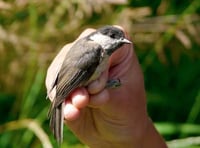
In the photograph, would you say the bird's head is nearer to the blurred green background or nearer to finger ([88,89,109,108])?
finger ([88,89,109,108])

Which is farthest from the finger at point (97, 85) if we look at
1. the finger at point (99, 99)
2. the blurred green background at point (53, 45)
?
the blurred green background at point (53, 45)

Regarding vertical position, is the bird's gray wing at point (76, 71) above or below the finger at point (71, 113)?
above

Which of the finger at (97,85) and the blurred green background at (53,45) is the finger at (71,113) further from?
the blurred green background at (53,45)

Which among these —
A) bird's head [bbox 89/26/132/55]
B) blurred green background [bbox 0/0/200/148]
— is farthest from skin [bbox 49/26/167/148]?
blurred green background [bbox 0/0/200/148]

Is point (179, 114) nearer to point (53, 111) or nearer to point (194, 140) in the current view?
point (194, 140)

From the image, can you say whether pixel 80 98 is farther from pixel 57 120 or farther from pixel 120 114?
pixel 120 114

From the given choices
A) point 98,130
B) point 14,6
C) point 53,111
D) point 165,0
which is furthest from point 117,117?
point 165,0
